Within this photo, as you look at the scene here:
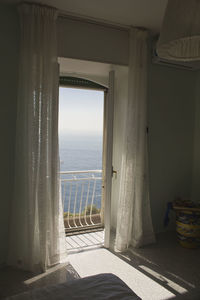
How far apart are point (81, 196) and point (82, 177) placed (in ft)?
1.14

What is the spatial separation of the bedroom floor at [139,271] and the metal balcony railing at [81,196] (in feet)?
3.46

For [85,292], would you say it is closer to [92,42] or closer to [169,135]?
[92,42]

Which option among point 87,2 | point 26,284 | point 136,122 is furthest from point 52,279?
point 87,2

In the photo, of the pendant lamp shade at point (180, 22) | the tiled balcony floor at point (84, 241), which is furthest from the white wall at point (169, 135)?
the pendant lamp shade at point (180, 22)

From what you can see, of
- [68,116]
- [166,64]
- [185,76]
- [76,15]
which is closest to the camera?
[76,15]

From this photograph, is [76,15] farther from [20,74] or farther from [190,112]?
[190,112]

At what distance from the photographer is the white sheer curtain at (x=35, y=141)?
2.67m

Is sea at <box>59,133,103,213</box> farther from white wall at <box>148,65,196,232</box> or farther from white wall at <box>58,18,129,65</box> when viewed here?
white wall at <box>58,18,129,65</box>

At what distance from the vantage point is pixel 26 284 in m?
2.50

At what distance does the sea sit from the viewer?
4336mm

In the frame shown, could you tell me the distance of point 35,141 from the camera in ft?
8.88

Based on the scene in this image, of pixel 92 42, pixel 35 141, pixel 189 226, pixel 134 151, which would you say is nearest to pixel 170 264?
pixel 189 226

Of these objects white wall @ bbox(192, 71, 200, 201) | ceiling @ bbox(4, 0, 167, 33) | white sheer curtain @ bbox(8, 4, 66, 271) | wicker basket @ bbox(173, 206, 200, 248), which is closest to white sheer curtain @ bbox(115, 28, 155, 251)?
ceiling @ bbox(4, 0, 167, 33)

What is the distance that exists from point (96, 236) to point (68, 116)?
7.17ft
